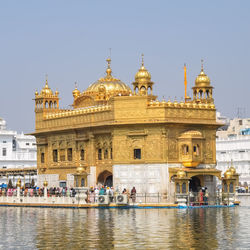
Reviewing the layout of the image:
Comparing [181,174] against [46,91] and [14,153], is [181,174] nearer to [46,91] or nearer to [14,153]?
[46,91]

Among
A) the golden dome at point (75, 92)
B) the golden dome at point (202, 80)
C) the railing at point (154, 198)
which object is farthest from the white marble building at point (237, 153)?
the railing at point (154, 198)

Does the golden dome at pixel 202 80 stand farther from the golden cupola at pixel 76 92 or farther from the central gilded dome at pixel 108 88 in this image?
the golden cupola at pixel 76 92

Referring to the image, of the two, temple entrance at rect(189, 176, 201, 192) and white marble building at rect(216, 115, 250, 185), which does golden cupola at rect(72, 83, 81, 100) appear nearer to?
temple entrance at rect(189, 176, 201, 192)

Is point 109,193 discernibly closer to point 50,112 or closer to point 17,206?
point 17,206

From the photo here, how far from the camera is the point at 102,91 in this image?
5234cm

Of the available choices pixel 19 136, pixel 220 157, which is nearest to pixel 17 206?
pixel 220 157

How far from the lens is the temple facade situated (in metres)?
45.9

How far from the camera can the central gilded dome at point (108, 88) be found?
172 feet

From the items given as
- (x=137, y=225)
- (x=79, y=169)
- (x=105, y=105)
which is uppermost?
(x=105, y=105)

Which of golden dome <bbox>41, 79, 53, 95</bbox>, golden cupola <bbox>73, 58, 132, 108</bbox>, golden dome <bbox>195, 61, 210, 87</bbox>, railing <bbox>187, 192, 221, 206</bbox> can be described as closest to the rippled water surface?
railing <bbox>187, 192, 221, 206</bbox>

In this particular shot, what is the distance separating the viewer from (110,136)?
4819 cm

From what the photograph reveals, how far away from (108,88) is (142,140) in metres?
7.87

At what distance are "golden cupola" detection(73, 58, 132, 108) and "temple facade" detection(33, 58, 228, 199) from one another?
71 mm

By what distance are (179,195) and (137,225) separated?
42.0 ft
